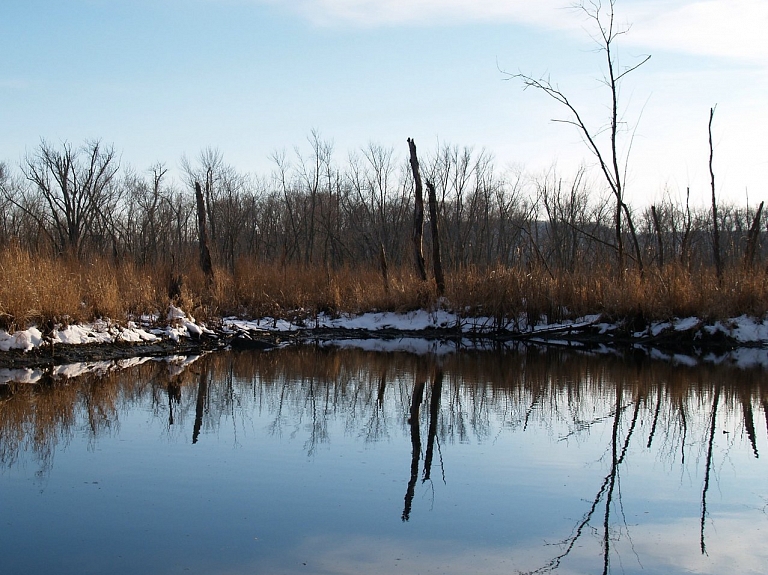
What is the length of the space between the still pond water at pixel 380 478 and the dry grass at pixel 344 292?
8.77ft

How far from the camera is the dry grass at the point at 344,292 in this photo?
40.2ft

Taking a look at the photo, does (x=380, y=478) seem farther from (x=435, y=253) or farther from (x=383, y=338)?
(x=435, y=253)

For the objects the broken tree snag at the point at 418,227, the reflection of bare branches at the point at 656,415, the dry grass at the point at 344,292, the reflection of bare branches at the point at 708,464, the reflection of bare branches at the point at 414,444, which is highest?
the broken tree snag at the point at 418,227

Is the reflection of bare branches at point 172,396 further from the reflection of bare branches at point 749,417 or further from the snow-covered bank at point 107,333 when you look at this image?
the reflection of bare branches at point 749,417

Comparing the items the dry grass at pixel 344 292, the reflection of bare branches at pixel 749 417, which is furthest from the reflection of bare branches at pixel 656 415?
the dry grass at pixel 344 292

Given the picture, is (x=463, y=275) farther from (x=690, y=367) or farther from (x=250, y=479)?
(x=250, y=479)

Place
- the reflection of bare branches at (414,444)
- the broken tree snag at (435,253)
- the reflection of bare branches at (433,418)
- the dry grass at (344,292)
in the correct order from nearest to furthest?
the reflection of bare branches at (414,444) → the reflection of bare branches at (433,418) → the dry grass at (344,292) → the broken tree snag at (435,253)

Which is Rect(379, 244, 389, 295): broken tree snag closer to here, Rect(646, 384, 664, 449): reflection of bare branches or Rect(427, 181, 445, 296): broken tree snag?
Rect(427, 181, 445, 296): broken tree snag

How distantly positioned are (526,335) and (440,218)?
19544 millimetres

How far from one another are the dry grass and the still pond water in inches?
105

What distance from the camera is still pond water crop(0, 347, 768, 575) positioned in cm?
404

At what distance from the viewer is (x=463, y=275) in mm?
18797

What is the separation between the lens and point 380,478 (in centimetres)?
556

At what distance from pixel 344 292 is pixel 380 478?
14.8 meters
